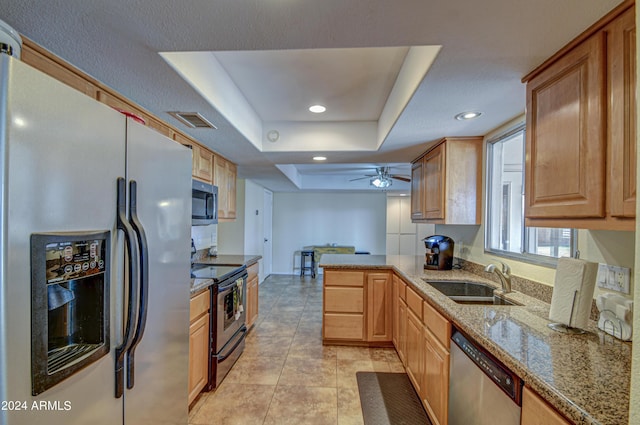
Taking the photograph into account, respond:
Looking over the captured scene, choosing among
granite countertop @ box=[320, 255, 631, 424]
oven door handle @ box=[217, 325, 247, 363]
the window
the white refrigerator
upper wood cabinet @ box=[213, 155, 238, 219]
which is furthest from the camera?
upper wood cabinet @ box=[213, 155, 238, 219]

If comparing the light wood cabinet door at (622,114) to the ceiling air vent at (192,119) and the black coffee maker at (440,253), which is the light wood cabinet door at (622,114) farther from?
the ceiling air vent at (192,119)

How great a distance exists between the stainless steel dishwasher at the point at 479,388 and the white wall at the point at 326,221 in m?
5.88

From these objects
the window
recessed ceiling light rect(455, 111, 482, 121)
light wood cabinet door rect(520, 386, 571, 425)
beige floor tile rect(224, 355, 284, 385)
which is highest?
recessed ceiling light rect(455, 111, 482, 121)

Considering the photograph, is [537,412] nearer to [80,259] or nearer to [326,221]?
[80,259]

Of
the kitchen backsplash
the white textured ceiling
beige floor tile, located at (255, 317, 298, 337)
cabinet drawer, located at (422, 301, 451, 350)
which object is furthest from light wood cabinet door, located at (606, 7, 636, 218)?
the kitchen backsplash

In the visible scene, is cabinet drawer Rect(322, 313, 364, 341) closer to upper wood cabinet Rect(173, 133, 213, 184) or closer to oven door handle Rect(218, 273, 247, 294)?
oven door handle Rect(218, 273, 247, 294)

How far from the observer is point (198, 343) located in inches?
83.6

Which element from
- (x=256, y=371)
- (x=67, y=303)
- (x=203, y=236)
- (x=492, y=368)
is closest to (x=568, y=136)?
(x=492, y=368)

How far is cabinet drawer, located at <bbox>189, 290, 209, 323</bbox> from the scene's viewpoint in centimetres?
199

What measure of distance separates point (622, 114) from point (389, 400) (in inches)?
86.6

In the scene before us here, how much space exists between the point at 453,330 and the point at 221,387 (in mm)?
1862

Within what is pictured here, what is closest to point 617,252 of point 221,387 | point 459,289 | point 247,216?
point 459,289

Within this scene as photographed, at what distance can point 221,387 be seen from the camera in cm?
236

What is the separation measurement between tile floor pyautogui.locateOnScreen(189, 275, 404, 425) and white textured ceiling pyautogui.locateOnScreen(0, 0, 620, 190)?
216 centimetres
